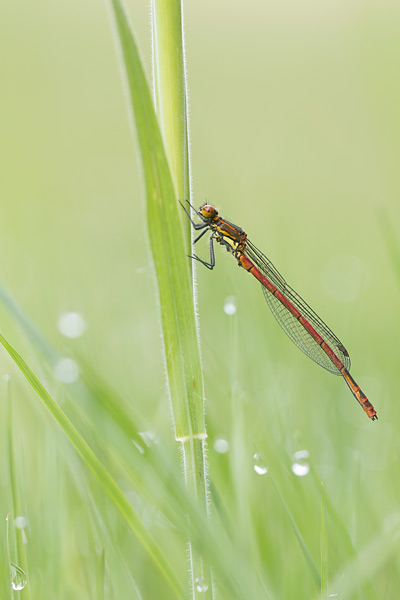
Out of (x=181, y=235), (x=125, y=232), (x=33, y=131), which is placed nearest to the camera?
(x=181, y=235)

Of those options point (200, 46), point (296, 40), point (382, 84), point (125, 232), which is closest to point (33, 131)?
point (125, 232)

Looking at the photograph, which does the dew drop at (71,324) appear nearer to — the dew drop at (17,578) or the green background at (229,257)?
the green background at (229,257)

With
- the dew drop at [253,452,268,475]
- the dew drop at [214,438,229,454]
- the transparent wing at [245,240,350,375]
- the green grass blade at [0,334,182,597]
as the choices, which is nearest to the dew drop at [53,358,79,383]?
the green grass blade at [0,334,182,597]

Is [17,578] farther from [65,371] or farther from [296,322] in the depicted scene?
[296,322]

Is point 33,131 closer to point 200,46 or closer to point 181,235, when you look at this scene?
point 200,46

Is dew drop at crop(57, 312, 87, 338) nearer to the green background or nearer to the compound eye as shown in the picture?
the green background

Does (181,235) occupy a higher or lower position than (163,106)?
lower

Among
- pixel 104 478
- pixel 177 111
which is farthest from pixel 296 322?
pixel 104 478
